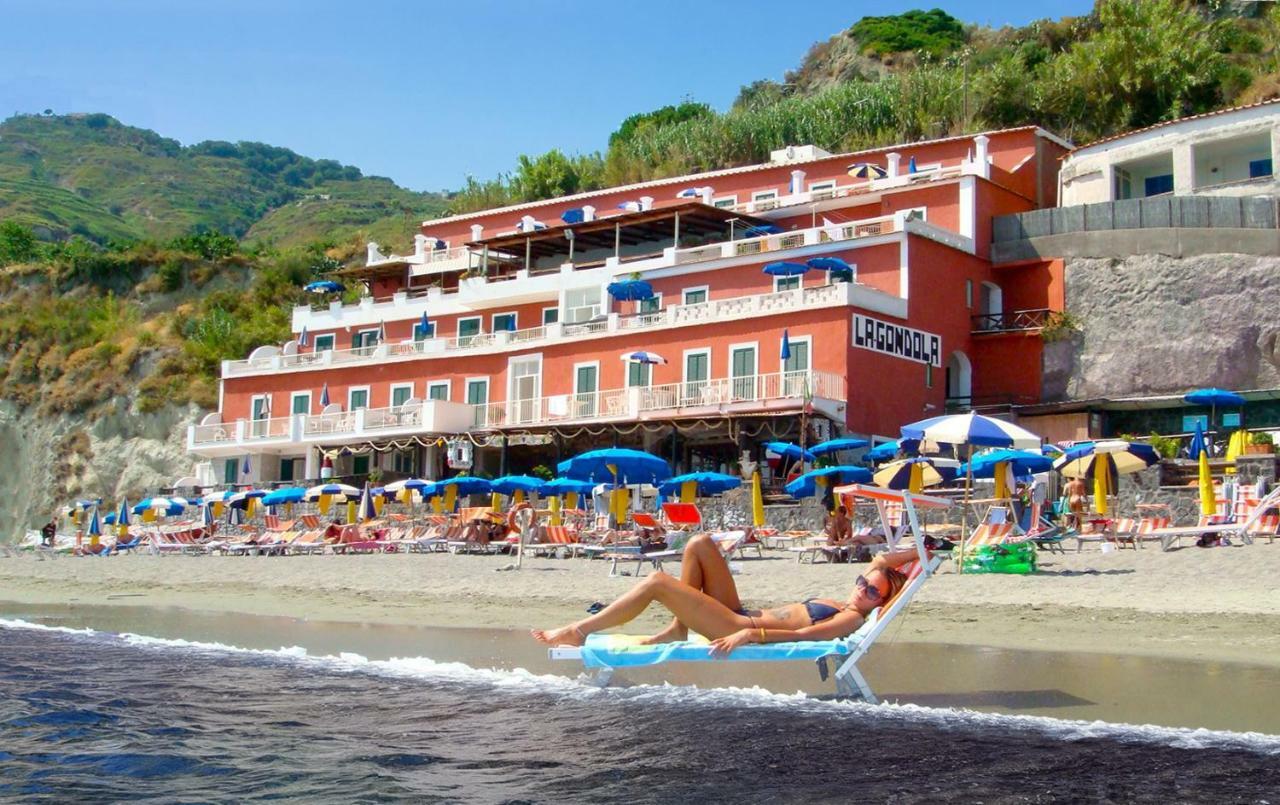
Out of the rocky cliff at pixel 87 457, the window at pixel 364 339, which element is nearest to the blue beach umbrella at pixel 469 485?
the window at pixel 364 339

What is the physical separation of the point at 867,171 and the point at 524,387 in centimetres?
1178

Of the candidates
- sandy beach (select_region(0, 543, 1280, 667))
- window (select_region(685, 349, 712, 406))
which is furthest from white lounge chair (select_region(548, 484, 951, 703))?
window (select_region(685, 349, 712, 406))

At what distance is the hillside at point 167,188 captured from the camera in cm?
12862

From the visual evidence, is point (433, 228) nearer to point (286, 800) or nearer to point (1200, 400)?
point (1200, 400)

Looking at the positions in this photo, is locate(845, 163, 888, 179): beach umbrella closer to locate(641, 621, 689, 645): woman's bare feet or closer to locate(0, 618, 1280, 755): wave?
locate(0, 618, 1280, 755): wave

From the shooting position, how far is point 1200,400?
93.6 ft

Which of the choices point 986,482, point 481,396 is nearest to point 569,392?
point 481,396

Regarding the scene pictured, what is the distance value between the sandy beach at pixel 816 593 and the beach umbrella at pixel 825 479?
67.6 inches

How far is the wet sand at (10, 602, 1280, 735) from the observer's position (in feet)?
31.1

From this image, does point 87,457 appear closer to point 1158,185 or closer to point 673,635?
point 1158,185

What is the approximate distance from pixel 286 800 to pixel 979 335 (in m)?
31.6

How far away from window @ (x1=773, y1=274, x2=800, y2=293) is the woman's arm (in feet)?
86.7

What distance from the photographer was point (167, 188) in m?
154

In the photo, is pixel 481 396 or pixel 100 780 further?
pixel 481 396
